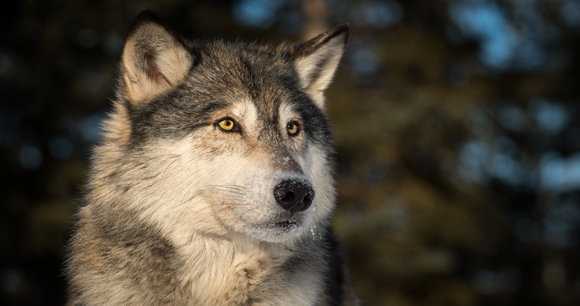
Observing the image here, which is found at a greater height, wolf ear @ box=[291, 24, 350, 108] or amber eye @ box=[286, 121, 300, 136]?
wolf ear @ box=[291, 24, 350, 108]

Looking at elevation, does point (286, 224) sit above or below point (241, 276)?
above

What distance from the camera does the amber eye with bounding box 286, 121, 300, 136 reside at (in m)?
3.45

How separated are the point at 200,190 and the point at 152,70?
1.03 metres

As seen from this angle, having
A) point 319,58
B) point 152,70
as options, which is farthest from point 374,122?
point 152,70

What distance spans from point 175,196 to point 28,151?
27.7 ft

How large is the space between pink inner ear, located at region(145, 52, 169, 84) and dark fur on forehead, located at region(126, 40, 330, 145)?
0.51 ft

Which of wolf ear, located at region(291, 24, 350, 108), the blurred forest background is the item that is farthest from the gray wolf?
the blurred forest background

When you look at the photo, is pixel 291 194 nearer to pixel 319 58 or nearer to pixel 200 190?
pixel 200 190

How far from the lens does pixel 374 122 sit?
11.3 m

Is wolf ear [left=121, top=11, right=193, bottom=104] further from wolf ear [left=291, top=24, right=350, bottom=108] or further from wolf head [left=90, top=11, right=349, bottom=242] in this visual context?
wolf ear [left=291, top=24, right=350, bottom=108]

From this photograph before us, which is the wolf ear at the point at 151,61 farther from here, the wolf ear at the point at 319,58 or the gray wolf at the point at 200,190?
the wolf ear at the point at 319,58

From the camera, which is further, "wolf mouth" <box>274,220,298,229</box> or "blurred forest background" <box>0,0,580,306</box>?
"blurred forest background" <box>0,0,580,306</box>

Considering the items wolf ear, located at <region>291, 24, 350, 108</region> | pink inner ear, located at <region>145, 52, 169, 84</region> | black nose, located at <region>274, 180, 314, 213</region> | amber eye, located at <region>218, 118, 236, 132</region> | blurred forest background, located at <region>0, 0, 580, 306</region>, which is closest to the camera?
black nose, located at <region>274, 180, 314, 213</region>

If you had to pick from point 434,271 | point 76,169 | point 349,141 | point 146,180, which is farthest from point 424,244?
point 146,180
